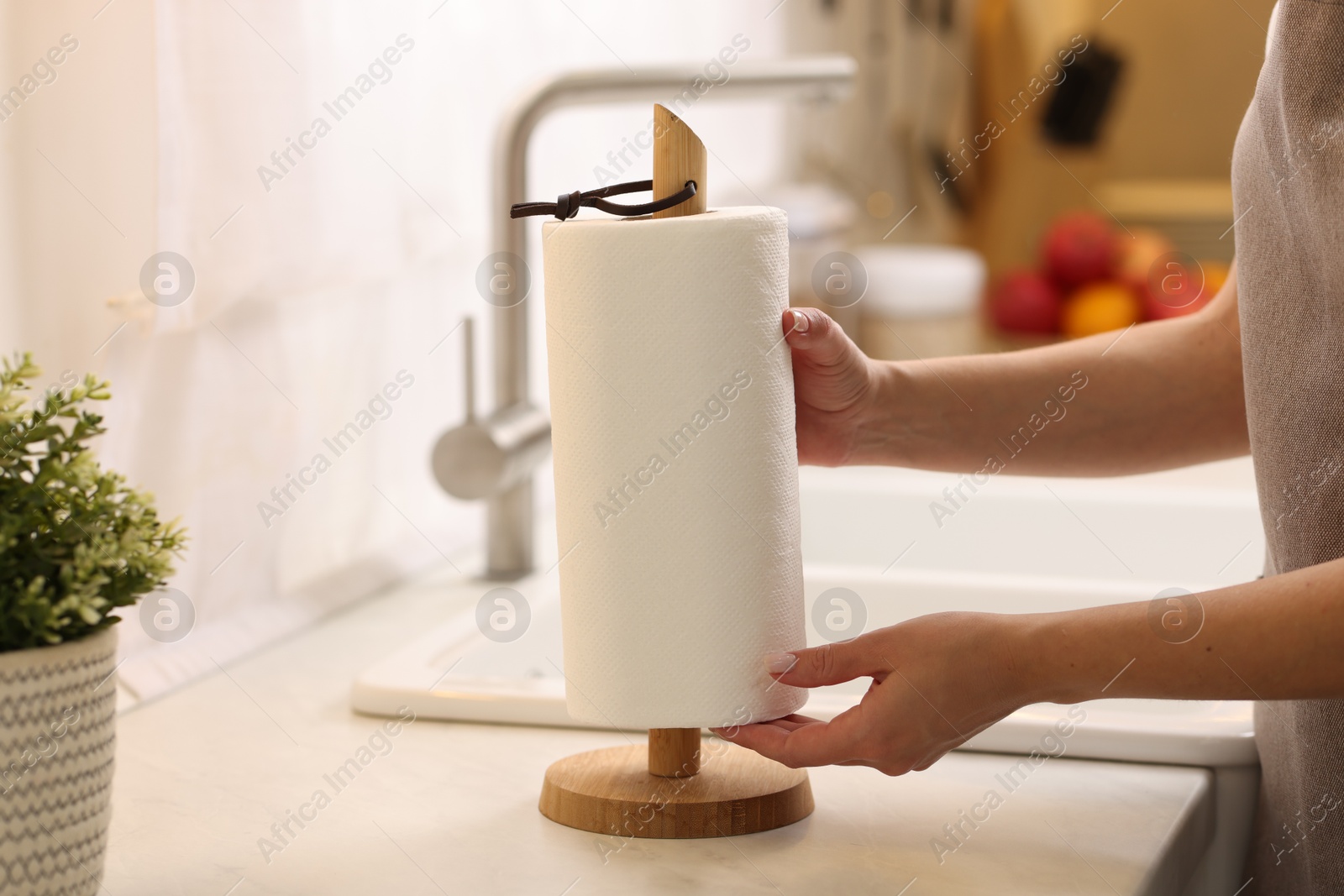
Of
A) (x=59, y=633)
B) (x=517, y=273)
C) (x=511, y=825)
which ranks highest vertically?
(x=517, y=273)

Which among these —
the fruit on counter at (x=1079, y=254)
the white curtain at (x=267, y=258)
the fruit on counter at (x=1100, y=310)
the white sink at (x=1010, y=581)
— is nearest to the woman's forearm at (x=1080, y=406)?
the white sink at (x=1010, y=581)

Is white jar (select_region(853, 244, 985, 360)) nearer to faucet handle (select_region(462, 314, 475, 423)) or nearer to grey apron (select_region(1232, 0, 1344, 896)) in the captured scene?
faucet handle (select_region(462, 314, 475, 423))

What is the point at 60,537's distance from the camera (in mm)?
459

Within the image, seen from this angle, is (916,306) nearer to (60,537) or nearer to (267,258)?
(267,258)

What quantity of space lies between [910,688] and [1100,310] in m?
1.79

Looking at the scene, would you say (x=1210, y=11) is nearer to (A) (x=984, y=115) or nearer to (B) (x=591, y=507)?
(A) (x=984, y=115)

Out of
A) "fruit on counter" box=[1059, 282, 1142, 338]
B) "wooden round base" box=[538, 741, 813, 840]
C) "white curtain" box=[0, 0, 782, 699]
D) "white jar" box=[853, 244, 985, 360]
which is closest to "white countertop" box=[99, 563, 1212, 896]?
"wooden round base" box=[538, 741, 813, 840]

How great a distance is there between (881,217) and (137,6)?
1.86m

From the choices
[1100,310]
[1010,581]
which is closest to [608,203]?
[1010,581]

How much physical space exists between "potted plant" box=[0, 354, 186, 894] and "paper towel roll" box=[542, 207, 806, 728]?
0.17 metres

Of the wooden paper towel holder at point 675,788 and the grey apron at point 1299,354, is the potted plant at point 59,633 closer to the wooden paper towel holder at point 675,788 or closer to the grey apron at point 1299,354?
the wooden paper towel holder at point 675,788

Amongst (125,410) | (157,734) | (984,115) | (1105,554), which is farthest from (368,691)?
(984,115)

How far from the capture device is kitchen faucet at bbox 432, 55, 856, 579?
906 millimetres

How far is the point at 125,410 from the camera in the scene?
785 mm
